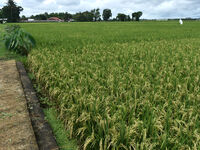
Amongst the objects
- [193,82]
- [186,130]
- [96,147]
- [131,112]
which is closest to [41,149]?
[96,147]

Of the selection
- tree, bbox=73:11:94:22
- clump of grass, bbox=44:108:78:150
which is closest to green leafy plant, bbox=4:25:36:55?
clump of grass, bbox=44:108:78:150

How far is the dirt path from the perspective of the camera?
2186mm

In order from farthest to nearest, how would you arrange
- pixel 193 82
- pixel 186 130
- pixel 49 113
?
pixel 193 82 → pixel 49 113 → pixel 186 130

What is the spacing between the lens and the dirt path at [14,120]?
7.17 ft

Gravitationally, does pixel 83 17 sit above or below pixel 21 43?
above

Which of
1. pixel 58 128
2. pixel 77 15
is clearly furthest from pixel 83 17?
pixel 58 128

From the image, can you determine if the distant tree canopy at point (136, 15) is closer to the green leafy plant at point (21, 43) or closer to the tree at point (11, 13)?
the tree at point (11, 13)

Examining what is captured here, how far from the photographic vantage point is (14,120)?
2.70 m

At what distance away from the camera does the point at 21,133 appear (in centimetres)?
239

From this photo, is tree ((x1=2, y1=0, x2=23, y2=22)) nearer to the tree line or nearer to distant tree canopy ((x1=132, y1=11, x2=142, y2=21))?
the tree line

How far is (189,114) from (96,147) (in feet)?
3.98

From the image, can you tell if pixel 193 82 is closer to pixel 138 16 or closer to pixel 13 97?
pixel 13 97

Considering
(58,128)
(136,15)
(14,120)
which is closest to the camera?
(14,120)

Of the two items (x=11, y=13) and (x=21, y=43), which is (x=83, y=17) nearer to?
(x=11, y=13)
